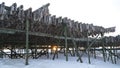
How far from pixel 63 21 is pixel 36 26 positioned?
2.50m

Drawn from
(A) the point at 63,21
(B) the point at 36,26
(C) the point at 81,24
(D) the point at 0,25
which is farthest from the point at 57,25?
(D) the point at 0,25

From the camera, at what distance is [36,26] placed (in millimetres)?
15484

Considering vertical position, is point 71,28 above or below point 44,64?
above

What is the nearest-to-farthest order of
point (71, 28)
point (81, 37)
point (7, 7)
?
point (7, 7), point (71, 28), point (81, 37)

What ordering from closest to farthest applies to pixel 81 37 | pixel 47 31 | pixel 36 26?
pixel 36 26 → pixel 47 31 → pixel 81 37

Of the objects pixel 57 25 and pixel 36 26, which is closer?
pixel 36 26

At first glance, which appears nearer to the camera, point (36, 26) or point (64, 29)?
point (36, 26)

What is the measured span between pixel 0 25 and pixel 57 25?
14.8ft

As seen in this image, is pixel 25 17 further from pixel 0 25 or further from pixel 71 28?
pixel 71 28

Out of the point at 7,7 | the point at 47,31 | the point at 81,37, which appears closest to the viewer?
the point at 7,7

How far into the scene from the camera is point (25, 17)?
46.3 feet

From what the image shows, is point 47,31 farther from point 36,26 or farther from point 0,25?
point 0,25

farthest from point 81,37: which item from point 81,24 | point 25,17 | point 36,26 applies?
point 25,17

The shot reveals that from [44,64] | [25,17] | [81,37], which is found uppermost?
[25,17]
